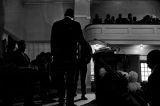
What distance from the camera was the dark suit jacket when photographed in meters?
3.47

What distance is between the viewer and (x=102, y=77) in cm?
310

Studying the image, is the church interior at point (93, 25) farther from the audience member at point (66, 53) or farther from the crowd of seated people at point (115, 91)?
the crowd of seated people at point (115, 91)

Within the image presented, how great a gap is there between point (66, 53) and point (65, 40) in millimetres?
195

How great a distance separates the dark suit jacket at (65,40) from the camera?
3.47 m

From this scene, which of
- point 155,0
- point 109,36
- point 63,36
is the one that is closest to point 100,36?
point 109,36

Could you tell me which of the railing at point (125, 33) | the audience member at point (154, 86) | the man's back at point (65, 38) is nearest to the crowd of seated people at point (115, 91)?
the audience member at point (154, 86)

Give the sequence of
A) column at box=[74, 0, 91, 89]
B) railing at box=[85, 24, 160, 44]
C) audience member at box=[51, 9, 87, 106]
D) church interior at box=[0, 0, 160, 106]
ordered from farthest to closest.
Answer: column at box=[74, 0, 91, 89] → railing at box=[85, 24, 160, 44] → church interior at box=[0, 0, 160, 106] → audience member at box=[51, 9, 87, 106]

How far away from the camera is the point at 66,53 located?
11.4 feet

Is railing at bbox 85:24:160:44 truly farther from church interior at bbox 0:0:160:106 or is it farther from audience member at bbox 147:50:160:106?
audience member at bbox 147:50:160:106

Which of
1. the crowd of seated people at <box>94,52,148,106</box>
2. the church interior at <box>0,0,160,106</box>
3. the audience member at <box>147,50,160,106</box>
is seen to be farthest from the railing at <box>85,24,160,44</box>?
the audience member at <box>147,50,160,106</box>

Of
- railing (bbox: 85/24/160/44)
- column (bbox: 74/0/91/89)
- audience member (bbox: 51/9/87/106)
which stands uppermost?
column (bbox: 74/0/91/89)

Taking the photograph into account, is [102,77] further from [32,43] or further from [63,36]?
[32,43]

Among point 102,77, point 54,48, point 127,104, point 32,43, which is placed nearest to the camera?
point 127,104

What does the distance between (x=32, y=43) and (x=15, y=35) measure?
1519 mm
